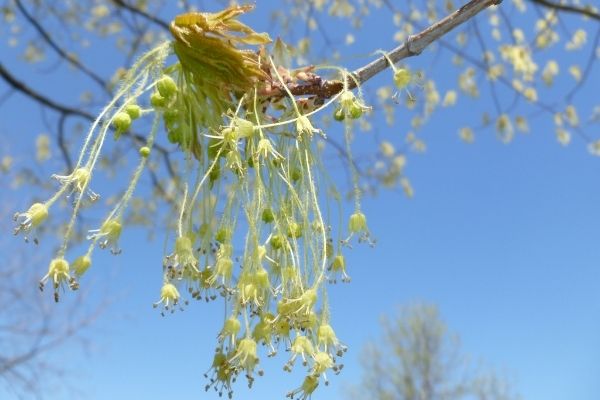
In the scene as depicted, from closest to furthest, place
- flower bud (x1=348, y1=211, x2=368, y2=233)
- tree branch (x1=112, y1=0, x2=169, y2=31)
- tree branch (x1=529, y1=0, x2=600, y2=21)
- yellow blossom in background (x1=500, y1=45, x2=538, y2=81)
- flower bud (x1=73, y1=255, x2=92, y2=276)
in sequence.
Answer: flower bud (x1=73, y1=255, x2=92, y2=276)
flower bud (x1=348, y1=211, x2=368, y2=233)
tree branch (x1=529, y1=0, x2=600, y2=21)
tree branch (x1=112, y1=0, x2=169, y2=31)
yellow blossom in background (x1=500, y1=45, x2=538, y2=81)

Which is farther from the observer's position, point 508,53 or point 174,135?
point 508,53

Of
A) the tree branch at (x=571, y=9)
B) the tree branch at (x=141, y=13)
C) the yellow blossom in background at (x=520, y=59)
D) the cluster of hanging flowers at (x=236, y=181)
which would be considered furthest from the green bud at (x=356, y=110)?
the yellow blossom in background at (x=520, y=59)

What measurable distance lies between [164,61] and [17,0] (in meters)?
2.15

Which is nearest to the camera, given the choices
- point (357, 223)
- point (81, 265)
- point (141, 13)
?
point (81, 265)

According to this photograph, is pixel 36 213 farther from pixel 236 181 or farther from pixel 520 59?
pixel 520 59

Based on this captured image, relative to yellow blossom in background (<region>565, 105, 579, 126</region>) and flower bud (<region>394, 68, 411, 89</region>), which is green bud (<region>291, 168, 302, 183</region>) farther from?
yellow blossom in background (<region>565, 105, 579, 126</region>)

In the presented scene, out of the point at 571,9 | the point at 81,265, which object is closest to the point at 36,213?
the point at 81,265

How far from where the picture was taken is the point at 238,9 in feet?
2.52

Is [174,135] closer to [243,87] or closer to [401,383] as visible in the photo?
[243,87]

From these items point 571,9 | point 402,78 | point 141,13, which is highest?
point 141,13

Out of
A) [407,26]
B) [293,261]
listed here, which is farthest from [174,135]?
[407,26]

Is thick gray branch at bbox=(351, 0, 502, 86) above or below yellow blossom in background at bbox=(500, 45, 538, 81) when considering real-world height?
below

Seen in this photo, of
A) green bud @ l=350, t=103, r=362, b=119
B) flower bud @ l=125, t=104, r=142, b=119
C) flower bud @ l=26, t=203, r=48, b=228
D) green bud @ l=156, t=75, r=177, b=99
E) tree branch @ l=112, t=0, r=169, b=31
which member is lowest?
flower bud @ l=26, t=203, r=48, b=228

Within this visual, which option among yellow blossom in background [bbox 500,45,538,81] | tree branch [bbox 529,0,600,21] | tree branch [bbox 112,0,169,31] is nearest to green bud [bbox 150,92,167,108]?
tree branch [bbox 529,0,600,21]
